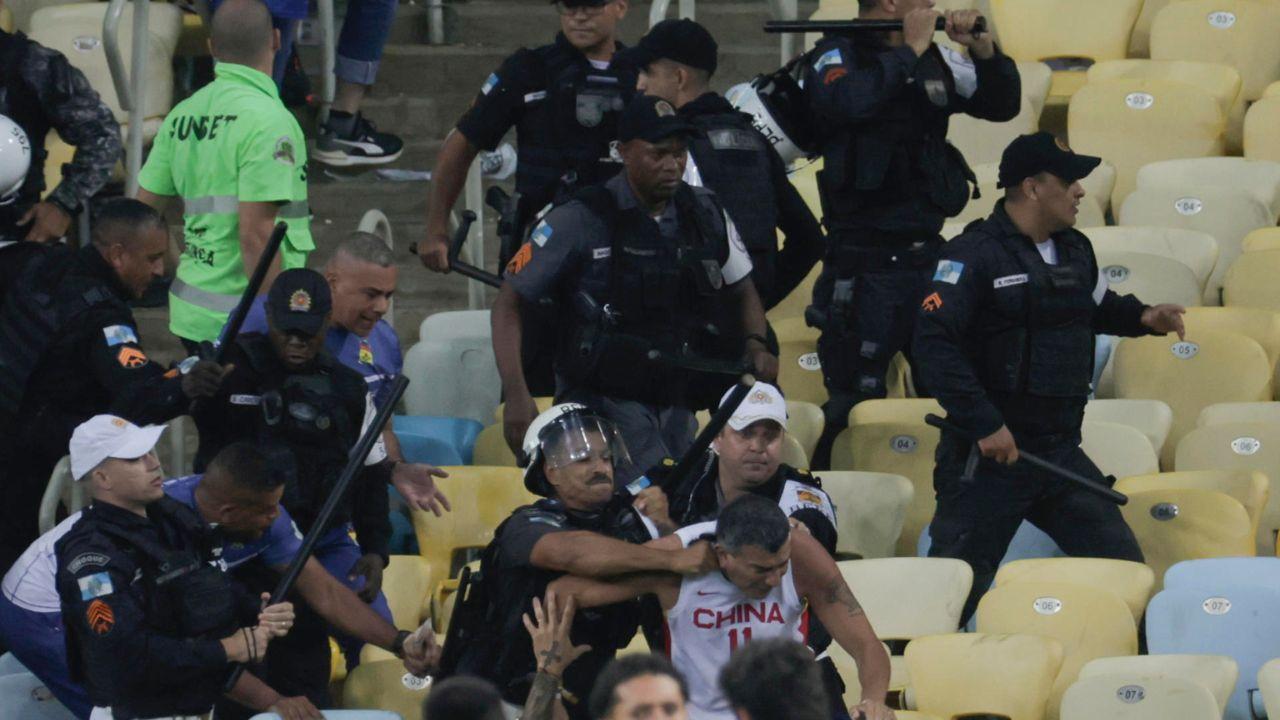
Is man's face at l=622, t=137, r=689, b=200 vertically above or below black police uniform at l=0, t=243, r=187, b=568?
above

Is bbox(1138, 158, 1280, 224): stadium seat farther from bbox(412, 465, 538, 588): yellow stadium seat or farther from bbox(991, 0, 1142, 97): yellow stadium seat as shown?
bbox(412, 465, 538, 588): yellow stadium seat

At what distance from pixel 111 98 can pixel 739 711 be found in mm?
6381

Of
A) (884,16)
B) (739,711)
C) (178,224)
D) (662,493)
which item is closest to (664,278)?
(662,493)

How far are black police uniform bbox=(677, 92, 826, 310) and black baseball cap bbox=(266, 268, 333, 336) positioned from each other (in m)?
1.59

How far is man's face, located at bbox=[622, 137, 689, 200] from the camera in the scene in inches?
281

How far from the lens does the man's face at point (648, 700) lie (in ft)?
15.1

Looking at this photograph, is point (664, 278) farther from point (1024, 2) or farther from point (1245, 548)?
point (1024, 2)

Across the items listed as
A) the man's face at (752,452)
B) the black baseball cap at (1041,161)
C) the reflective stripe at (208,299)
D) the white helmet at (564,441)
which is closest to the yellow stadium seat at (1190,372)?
the black baseball cap at (1041,161)

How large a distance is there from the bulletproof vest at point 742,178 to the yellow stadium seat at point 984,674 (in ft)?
5.85

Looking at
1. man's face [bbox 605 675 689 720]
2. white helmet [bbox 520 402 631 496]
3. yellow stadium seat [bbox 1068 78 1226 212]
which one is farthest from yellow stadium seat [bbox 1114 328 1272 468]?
man's face [bbox 605 675 689 720]

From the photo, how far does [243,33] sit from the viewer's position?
7.91m

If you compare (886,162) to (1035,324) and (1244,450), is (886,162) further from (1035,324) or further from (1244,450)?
(1244,450)

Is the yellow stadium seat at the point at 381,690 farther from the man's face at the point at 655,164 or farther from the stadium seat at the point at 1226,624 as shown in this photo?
the stadium seat at the point at 1226,624

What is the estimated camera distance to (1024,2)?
11250 millimetres
